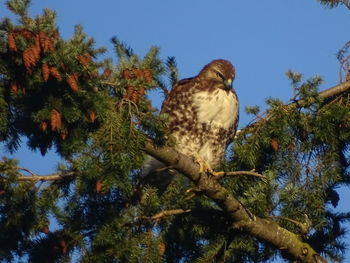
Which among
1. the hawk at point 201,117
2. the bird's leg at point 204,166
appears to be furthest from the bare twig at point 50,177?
the hawk at point 201,117

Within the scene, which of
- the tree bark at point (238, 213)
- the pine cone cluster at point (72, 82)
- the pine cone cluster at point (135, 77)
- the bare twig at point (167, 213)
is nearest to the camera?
the pine cone cluster at point (72, 82)

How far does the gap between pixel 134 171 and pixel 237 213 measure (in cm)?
68

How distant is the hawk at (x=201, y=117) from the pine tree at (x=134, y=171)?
16.7 inches

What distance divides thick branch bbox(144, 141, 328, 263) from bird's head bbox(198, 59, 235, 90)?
1.78 metres

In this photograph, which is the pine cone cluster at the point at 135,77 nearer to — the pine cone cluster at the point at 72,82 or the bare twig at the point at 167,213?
the pine cone cluster at the point at 72,82

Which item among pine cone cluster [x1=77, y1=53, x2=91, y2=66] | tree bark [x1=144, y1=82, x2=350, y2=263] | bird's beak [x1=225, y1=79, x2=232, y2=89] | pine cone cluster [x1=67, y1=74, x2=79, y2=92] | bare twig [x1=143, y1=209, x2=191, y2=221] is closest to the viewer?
pine cone cluster [x1=67, y1=74, x2=79, y2=92]

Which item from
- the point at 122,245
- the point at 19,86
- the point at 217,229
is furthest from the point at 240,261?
the point at 19,86

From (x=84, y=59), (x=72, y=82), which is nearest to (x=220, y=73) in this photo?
(x=84, y=59)

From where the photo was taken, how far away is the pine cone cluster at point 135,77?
4.42 meters

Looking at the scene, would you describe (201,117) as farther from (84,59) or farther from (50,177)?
(84,59)

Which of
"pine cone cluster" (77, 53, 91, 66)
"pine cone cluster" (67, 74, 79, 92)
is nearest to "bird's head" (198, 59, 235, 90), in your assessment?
"pine cone cluster" (77, 53, 91, 66)

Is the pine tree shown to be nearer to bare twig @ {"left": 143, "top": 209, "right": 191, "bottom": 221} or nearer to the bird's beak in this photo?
bare twig @ {"left": 143, "top": 209, "right": 191, "bottom": 221}

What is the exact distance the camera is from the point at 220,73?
259 inches

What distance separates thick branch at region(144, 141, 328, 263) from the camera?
457 centimetres
